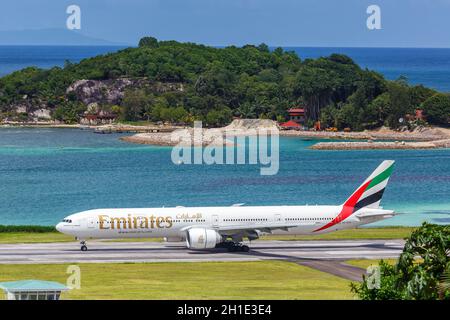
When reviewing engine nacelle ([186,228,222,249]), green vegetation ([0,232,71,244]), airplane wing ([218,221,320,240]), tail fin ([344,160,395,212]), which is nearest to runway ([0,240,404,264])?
engine nacelle ([186,228,222,249])

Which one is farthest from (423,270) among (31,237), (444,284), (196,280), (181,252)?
(31,237)

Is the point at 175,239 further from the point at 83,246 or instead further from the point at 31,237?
the point at 31,237

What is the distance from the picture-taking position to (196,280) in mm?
68188

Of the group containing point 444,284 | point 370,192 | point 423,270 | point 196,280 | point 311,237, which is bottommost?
point 311,237

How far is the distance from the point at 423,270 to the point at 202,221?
47.1 meters

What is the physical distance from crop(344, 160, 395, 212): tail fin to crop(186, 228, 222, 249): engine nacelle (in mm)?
12250

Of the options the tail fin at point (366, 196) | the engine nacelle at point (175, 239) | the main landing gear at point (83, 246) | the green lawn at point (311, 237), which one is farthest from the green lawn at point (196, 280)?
the green lawn at point (311, 237)

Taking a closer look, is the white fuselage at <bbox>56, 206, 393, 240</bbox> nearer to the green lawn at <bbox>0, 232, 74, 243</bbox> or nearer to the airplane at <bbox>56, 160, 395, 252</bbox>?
the airplane at <bbox>56, 160, 395, 252</bbox>

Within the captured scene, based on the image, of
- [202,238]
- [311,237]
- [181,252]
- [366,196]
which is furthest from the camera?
[311,237]

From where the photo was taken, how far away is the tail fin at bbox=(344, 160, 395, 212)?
292ft

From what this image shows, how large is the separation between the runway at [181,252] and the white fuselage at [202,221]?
1611 millimetres

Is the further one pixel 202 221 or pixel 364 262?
pixel 202 221

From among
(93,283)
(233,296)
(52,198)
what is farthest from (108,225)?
(52,198)
